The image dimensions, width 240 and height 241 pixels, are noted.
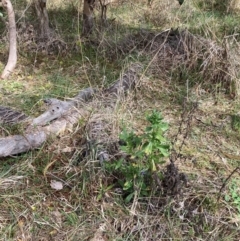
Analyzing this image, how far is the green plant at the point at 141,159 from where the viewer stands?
2.04 metres

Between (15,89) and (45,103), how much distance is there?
502mm

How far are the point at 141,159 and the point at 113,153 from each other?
0.28m

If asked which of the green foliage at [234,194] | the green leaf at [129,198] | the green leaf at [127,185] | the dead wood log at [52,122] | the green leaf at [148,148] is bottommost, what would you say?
the green foliage at [234,194]

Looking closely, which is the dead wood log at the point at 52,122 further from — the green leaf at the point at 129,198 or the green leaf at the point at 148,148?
the green leaf at the point at 148,148

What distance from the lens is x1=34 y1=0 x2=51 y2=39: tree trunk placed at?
4168 millimetres

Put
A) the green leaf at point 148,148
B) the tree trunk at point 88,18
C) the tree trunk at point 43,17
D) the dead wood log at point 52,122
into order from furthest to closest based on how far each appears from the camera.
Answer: the tree trunk at point 88,18, the tree trunk at point 43,17, the dead wood log at point 52,122, the green leaf at point 148,148

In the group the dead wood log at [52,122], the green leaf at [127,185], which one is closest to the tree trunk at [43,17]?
the dead wood log at [52,122]

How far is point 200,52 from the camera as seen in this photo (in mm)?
3697

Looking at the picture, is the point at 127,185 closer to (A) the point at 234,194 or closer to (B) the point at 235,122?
(A) the point at 234,194

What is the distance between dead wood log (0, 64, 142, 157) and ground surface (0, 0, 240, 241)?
65 millimetres

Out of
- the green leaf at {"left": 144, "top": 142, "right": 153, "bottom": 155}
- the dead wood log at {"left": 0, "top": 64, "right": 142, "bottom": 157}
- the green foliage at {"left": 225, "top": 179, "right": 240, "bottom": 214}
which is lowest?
the green foliage at {"left": 225, "top": 179, "right": 240, "bottom": 214}

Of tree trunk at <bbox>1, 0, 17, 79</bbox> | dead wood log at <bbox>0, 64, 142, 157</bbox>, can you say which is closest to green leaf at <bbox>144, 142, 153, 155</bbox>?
dead wood log at <bbox>0, 64, 142, 157</bbox>

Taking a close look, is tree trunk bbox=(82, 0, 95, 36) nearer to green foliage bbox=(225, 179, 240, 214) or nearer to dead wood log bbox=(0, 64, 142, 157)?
dead wood log bbox=(0, 64, 142, 157)

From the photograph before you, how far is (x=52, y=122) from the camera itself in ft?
9.19
